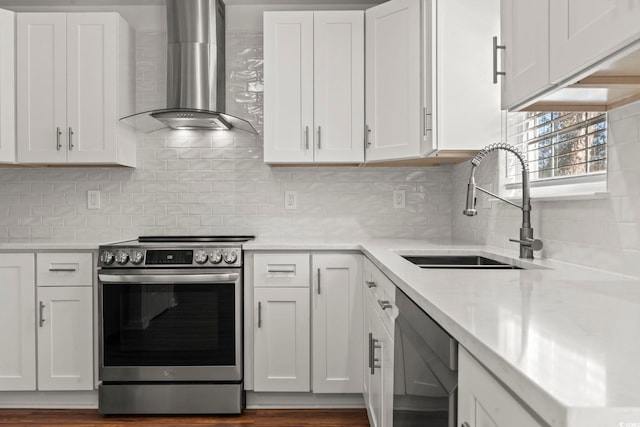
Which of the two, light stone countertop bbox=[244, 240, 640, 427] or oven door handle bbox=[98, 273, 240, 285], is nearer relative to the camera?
light stone countertop bbox=[244, 240, 640, 427]

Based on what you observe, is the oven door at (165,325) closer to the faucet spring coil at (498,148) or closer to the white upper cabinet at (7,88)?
the white upper cabinet at (7,88)

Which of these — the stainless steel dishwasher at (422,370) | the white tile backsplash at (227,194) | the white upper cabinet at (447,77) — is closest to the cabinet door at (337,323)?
the white tile backsplash at (227,194)

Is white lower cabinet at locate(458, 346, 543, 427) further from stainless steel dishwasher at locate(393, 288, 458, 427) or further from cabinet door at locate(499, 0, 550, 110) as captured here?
cabinet door at locate(499, 0, 550, 110)

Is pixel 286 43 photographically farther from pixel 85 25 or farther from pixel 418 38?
pixel 85 25

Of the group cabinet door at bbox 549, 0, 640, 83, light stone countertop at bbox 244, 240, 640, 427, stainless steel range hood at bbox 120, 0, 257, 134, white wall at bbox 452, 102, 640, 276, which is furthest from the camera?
stainless steel range hood at bbox 120, 0, 257, 134

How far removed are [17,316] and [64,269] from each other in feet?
1.23

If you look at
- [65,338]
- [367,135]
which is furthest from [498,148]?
[65,338]

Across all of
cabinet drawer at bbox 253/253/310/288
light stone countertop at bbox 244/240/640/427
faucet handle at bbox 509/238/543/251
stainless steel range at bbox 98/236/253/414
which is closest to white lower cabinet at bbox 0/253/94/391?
stainless steel range at bbox 98/236/253/414

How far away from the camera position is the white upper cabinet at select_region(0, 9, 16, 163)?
120 inches

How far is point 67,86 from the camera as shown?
3.11m

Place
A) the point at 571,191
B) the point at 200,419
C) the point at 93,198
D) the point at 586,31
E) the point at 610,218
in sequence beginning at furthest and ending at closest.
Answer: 1. the point at 93,198
2. the point at 200,419
3. the point at 571,191
4. the point at 610,218
5. the point at 586,31

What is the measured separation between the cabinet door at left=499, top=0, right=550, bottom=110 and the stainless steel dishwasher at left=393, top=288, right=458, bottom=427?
26.7 inches

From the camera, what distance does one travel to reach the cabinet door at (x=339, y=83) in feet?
10.2

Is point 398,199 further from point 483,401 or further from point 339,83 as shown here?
point 483,401
